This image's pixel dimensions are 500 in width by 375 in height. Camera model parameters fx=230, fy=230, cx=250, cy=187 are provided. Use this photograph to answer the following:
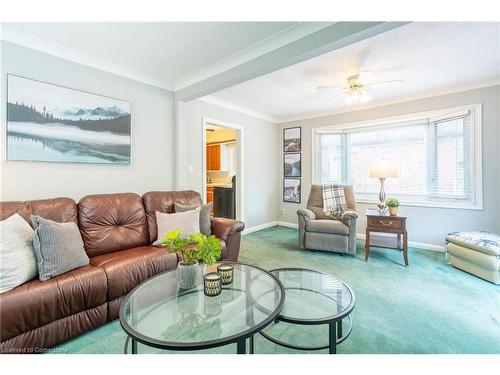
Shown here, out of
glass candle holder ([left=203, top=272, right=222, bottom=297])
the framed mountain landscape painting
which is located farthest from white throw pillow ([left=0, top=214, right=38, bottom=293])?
glass candle holder ([left=203, top=272, right=222, bottom=297])

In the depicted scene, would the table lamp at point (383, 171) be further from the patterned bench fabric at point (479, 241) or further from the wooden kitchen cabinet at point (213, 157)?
the wooden kitchen cabinet at point (213, 157)

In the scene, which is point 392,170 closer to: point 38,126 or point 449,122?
point 449,122

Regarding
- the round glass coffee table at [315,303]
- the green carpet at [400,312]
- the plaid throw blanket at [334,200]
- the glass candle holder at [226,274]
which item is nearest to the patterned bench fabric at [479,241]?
the green carpet at [400,312]

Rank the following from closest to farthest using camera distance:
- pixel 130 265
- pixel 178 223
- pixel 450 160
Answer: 1. pixel 130 265
2. pixel 178 223
3. pixel 450 160

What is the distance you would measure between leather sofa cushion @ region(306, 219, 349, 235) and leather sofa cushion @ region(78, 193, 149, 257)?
2.18 metres

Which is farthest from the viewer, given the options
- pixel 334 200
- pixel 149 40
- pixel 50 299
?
pixel 334 200

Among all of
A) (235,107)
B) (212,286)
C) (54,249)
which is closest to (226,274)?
(212,286)

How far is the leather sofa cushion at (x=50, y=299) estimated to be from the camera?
4.22 feet

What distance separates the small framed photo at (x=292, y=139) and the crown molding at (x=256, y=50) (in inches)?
102

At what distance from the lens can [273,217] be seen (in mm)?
5133

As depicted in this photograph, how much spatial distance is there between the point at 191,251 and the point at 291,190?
147 inches

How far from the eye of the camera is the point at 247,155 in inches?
174

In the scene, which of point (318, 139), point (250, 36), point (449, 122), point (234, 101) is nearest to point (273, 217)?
point (318, 139)

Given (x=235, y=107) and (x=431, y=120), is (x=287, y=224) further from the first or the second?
(x=431, y=120)
